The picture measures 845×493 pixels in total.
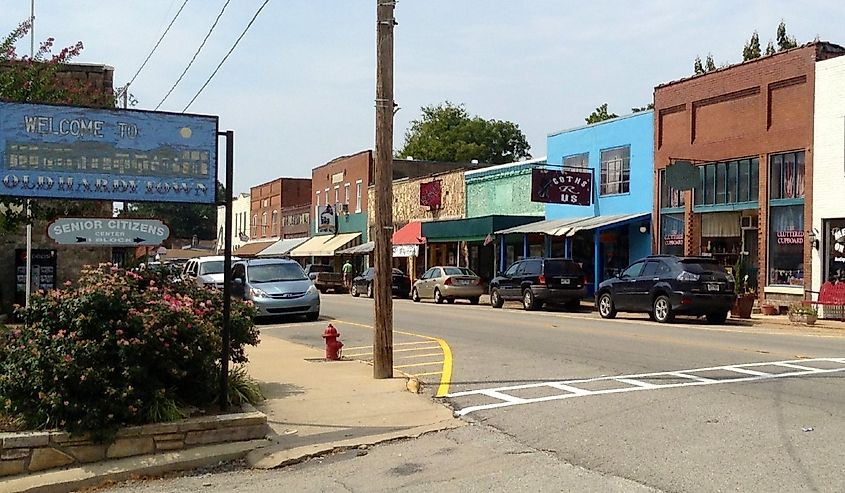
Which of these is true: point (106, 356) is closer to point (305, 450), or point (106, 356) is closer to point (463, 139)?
point (305, 450)

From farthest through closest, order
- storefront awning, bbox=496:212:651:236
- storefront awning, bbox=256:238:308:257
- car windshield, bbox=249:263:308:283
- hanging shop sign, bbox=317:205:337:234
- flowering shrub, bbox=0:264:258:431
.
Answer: storefront awning, bbox=256:238:308:257
hanging shop sign, bbox=317:205:337:234
storefront awning, bbox=496:212:651:236
car windshield, bbox=249:263:308:283
flowering shrub, bbox=0:264:258:431

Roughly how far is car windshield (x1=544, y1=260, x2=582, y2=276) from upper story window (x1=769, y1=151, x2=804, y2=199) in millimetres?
6165

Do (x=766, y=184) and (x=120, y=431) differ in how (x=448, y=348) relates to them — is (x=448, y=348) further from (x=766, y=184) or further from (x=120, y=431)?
(x=766, y=184)

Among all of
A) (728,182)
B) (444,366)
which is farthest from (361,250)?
(444,366)

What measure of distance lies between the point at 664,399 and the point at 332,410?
12.0 feet

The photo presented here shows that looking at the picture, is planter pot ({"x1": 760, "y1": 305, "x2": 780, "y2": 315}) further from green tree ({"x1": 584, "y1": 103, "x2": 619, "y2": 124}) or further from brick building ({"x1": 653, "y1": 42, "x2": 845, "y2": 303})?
green tree ({"x1": 584, "y1": 103, "x2": 619, "y2": 124})

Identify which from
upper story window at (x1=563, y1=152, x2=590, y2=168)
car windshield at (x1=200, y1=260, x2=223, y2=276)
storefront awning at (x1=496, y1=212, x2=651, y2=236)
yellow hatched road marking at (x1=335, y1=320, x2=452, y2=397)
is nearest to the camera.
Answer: yellow hatched road marking at (x1=335, y1=320, x2=452, y2=397)

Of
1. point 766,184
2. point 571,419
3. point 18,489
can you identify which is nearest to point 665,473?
point 571,419

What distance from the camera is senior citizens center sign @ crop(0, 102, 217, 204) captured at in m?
8.23

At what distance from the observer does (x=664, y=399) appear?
9805mm

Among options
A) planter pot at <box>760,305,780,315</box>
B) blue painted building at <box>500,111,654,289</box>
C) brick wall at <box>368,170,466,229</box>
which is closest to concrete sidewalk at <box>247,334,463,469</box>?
planter pot at <box>760,305,780,315</box>

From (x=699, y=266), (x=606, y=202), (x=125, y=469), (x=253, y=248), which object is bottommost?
(x=125, y=469)

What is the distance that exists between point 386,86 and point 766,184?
17465mm

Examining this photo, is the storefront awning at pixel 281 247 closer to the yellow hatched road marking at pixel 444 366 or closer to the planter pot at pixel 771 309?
the planter pot at pixel 771 309
